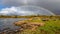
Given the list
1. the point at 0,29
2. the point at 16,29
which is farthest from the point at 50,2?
the point at 0,29

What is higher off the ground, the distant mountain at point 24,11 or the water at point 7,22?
the distant mountain at point 24,11

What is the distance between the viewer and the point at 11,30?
324 centimetres

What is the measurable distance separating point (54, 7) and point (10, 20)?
113 cm

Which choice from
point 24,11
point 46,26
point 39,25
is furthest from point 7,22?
point 46,26

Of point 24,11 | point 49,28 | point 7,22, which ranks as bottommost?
point 49,28

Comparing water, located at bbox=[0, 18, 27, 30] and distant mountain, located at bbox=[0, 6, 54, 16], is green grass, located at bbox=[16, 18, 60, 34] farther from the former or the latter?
water, located at bbox=[0, 18, 27, 30]

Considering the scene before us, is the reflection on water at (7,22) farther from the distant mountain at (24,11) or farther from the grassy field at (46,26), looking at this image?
the grassy field at (46,26)

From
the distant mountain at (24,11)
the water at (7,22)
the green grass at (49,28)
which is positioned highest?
the distant mountain at (24,11)

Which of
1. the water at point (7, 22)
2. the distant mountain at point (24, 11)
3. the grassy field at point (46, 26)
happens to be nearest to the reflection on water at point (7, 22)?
the water at point (7, 22)

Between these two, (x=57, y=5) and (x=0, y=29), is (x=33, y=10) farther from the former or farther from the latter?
(x=0, y=29)

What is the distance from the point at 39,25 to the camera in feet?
10.8

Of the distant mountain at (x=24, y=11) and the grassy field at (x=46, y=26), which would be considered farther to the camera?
the distant mountain at (x=24, y=11)

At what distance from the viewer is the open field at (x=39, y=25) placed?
10.5 feet

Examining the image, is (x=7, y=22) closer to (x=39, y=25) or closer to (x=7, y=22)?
(x=7, y=22)
